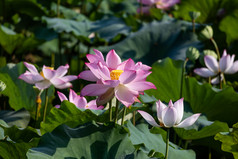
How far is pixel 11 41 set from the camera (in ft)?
6.93

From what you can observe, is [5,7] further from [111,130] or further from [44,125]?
[111,130]

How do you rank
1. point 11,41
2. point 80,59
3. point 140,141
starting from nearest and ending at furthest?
1. point 140,141
2. point 11,41
3. point 80,59

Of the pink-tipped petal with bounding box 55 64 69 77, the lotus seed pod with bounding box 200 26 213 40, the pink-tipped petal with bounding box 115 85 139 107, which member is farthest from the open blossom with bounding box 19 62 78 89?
the lotus seed pod with bounding box 200 26 213 40

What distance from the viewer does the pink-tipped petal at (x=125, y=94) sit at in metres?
0.90

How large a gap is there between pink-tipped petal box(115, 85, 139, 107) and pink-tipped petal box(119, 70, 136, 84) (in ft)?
0.08

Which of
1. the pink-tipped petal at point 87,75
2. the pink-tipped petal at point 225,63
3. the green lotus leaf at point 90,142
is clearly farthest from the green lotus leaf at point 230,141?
the pink-tipped petal at point 225,63

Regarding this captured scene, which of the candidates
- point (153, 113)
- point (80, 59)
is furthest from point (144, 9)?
point (153, 113)

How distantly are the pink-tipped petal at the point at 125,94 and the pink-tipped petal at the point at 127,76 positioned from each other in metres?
0.02

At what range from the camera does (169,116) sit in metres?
0.96

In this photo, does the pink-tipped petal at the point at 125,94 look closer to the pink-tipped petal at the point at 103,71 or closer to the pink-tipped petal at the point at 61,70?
the pink-tipped petal at the point at 103,71

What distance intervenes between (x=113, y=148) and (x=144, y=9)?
2.01m

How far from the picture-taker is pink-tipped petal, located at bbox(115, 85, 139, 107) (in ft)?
2.94

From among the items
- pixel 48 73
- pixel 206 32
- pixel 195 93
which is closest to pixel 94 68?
pixel 48 73

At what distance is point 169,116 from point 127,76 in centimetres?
16
